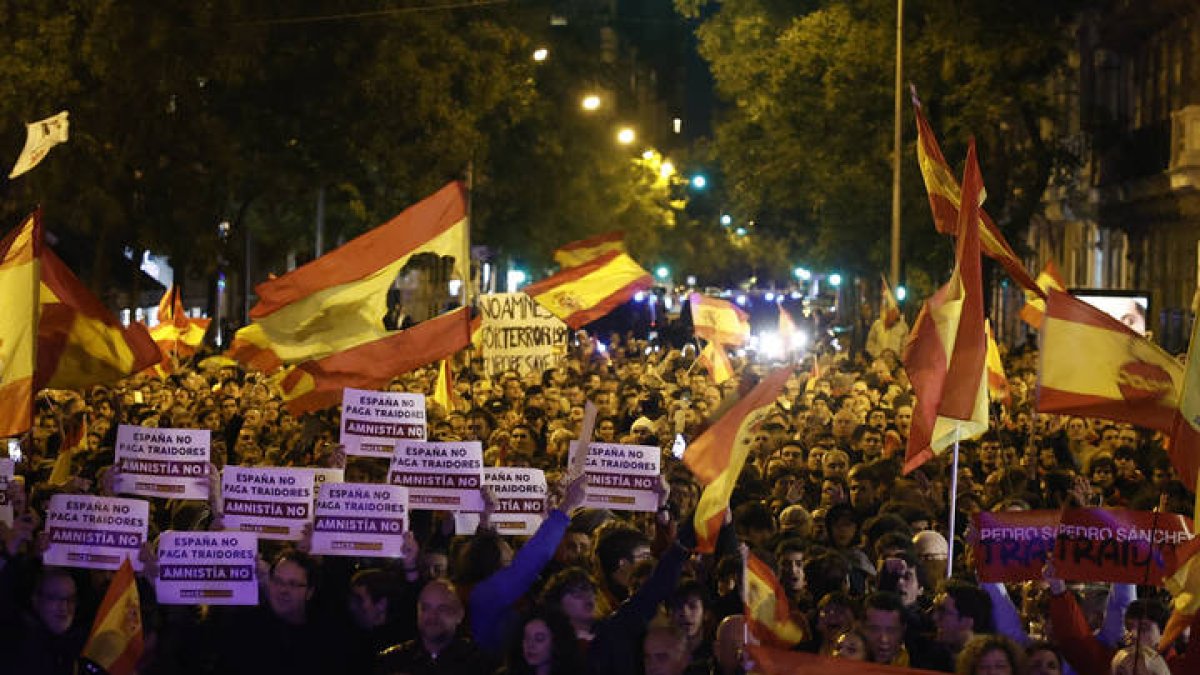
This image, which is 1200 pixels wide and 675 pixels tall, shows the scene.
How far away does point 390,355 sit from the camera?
47.6ft

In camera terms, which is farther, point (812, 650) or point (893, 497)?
point (893, 497)

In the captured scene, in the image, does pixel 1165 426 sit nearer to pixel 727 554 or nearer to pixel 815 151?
pixel 727 554

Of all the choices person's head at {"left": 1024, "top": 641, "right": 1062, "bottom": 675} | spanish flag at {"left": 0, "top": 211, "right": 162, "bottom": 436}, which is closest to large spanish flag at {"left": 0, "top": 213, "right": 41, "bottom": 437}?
spanish flag at {"left": 0, "top": 211, "right": 162, "bottom": 436}

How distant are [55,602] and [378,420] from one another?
4.38 m

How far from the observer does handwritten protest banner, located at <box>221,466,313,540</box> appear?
1017 centimetres

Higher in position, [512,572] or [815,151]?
[815,151]

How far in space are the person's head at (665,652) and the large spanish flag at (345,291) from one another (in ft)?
23.1

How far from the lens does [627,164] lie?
245 ft

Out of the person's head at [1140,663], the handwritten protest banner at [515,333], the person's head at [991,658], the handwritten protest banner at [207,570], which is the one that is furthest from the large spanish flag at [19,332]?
the handwritten protest banner at [515,333]

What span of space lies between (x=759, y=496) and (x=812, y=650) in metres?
4.23

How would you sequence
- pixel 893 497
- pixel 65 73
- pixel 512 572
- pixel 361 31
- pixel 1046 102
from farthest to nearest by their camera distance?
pixel 1046 102
pixel 361 31
pixel 65 73
pixel 893 497
pixel 512 572

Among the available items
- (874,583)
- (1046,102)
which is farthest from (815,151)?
(874,583)

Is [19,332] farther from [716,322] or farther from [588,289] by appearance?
[716,322]

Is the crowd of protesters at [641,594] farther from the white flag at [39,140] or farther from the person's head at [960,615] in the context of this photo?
the white flag at [39,140]
